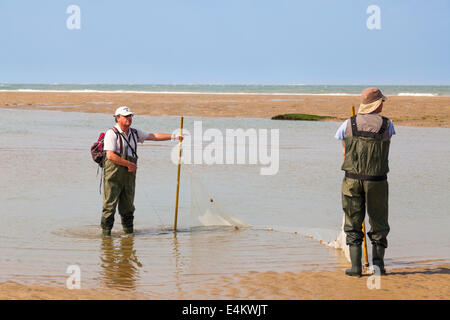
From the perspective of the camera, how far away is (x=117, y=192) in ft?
25.1

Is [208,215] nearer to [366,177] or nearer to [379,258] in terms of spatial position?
[379,258]

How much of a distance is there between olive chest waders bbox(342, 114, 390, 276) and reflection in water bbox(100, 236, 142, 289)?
2053 millimetres

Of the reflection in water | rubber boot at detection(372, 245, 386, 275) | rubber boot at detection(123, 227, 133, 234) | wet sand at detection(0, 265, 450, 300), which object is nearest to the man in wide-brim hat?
rubber boot at detection(372, 245, 386, 275)

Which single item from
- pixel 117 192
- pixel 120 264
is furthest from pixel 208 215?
pixel 120 264

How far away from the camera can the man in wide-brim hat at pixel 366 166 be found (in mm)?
5766

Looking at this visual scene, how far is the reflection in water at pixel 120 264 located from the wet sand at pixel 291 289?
379 millimetres

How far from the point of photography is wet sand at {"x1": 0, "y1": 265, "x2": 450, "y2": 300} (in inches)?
210

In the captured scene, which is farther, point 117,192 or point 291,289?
point 117,192

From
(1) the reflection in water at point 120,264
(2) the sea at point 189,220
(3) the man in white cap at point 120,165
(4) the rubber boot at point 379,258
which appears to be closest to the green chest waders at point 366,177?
(4) the rubber boot at point 379,258

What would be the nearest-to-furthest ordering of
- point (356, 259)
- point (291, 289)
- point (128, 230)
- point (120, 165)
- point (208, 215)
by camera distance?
point (291, 289), point (356, 259), point (120, 165), point (128, 230), point (208, 215)

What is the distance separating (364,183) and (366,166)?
154mm

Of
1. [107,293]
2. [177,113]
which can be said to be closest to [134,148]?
[107,293]

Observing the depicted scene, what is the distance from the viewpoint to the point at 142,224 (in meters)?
8.60
